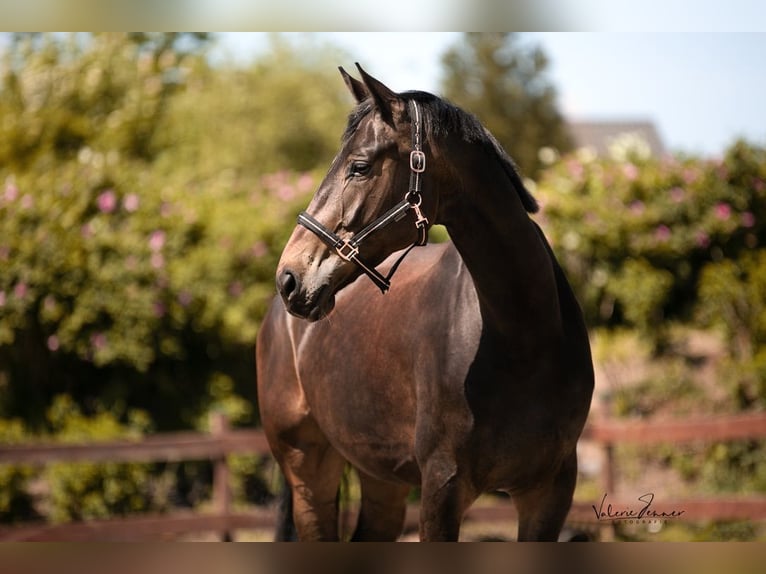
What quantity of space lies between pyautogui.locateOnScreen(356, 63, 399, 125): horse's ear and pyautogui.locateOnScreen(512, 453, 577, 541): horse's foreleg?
1.35 meters

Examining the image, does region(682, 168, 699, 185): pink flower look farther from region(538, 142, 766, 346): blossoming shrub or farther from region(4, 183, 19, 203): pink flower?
region(4, 183, 19, 203): pink flower

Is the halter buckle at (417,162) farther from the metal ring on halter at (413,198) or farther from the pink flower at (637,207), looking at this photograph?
the pink flower at (637,207)

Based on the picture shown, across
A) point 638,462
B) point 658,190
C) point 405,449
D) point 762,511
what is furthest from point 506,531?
point 405,449

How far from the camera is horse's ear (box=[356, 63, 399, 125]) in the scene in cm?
282

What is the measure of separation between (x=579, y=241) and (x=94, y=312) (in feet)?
15.0

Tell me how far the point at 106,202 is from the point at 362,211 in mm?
6115

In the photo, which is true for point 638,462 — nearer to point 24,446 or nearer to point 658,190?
point 658,190

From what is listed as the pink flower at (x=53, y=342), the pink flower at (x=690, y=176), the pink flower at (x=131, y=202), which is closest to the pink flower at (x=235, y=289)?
the pink flower at (x=131, y=202)

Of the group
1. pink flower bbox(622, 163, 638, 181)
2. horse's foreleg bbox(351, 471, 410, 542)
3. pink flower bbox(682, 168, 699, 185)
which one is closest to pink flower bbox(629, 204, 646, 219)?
pink flower bbox(622, 163, 638, 181)

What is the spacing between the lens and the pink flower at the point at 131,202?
8469 mm

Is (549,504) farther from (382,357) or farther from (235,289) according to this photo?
(235,289)

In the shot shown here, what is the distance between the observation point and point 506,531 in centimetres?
806

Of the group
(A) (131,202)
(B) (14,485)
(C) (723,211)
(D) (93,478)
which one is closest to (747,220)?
(C) (723,211)

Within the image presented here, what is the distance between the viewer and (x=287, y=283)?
9.12ft
